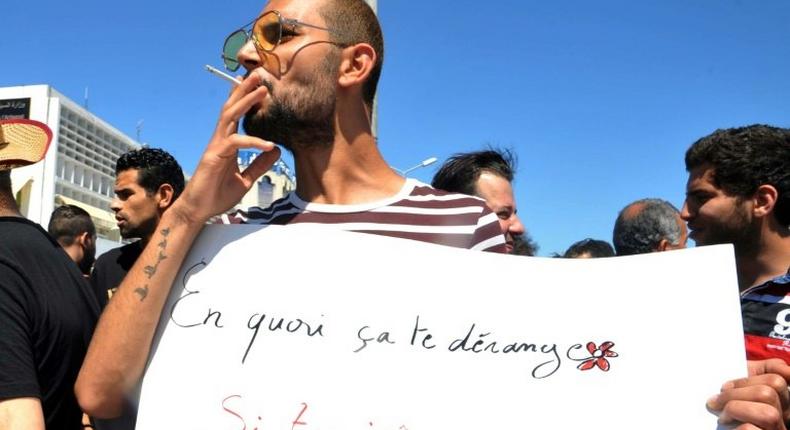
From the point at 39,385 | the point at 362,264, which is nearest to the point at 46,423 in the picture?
the point at 39,385

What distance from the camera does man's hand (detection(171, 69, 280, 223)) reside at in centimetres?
130

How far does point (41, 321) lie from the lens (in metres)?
1.75

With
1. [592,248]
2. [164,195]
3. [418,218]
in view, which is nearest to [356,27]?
[418,218]

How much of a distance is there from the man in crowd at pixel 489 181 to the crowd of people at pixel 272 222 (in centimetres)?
100

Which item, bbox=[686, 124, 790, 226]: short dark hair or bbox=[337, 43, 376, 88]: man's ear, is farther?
bbox=[686, 124, 790, 226]: short dark hair

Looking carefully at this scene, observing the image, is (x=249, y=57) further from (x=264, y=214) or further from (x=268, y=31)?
(x=264, y=214)

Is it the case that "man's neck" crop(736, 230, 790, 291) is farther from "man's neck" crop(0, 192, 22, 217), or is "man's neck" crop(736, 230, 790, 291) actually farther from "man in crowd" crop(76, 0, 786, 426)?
"man's neck" crop(0, 192, 22, 217)

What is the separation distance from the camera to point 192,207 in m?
1.32

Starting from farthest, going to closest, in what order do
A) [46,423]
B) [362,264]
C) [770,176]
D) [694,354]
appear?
[770,176] → [46,423] → [362,264] → [694,354]

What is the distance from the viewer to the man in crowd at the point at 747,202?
241 cm

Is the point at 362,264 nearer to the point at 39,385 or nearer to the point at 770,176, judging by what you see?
the point at 39,385

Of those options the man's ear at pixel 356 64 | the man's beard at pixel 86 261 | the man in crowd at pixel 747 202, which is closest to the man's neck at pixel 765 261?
the man in crowd at pixel 747 202

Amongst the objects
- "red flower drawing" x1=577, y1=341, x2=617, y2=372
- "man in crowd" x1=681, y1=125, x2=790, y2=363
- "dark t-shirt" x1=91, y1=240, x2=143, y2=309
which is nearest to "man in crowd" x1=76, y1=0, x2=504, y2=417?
"red flower drawing" x1=577, y1=341, x2=617, y2=372

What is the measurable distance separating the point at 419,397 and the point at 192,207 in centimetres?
59
